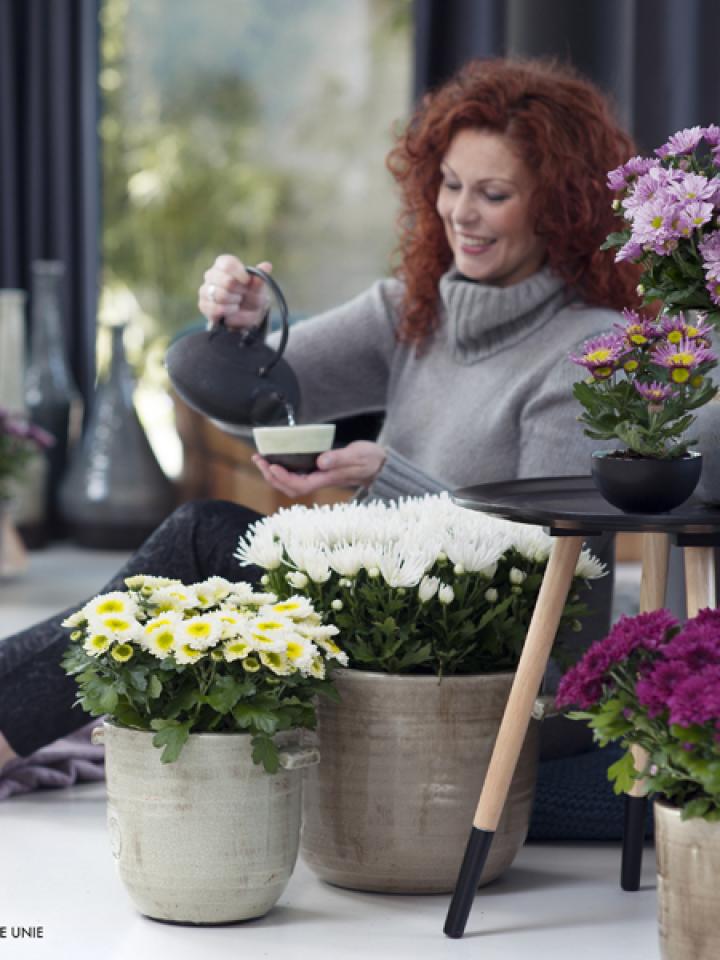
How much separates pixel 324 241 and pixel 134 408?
3.46 feet

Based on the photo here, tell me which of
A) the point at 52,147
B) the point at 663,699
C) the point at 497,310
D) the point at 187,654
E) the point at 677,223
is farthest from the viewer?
the point at 52,147

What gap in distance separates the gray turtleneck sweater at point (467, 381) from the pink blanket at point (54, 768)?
668mm

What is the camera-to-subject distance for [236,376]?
2.51 m

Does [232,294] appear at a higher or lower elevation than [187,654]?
higher

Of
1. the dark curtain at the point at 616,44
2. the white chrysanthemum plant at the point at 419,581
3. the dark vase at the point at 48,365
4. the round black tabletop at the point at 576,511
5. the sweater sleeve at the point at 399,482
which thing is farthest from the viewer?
the dark vase at the point at 48,365

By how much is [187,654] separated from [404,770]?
0.32 m

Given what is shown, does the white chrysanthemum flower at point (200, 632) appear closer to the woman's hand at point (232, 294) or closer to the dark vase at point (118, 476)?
the woman's hand at point (232, 294)

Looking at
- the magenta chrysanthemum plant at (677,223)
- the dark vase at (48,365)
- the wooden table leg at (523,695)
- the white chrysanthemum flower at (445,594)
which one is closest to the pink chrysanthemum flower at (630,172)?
the magenta chrysanthemum plant at (677,223)

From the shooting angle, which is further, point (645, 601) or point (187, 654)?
point (645, 601)

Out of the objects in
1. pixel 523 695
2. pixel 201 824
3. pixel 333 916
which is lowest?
pixel 333 916

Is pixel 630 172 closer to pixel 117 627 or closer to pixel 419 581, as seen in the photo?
pixel 419 581

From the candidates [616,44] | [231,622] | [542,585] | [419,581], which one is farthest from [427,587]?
[616,44]

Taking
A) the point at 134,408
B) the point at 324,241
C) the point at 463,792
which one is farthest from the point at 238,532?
the point at 324,241

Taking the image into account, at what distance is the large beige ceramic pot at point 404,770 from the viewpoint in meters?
1.99
